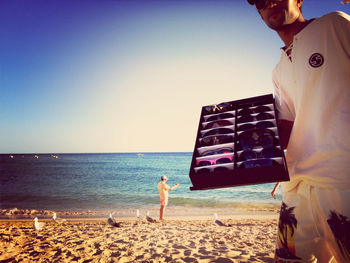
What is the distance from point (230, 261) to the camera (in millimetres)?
4098

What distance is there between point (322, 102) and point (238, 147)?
0.49 metres

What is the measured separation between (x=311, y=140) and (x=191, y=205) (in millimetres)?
13538

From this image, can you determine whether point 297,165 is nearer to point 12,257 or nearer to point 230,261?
point 230,261

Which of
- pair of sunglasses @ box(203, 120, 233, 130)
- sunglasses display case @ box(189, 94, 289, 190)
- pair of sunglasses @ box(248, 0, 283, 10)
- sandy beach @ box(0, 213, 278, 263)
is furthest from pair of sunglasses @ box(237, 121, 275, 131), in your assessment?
sandy beach @ box(0, 213, 278, 263)

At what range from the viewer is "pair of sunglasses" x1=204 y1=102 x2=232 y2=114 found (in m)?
1.55

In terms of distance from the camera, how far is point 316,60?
1018 millimetres

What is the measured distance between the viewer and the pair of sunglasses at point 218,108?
1550mm

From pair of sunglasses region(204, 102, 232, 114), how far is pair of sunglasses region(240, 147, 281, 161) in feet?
1.59

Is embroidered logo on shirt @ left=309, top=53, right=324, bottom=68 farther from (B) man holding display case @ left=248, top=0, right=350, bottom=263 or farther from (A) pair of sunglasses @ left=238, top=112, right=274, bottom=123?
(A) pair of sunglasses @ left=238, top=112, right=274, bottom=123

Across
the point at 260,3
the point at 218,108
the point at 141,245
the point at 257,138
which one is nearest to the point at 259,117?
the point at 257,138

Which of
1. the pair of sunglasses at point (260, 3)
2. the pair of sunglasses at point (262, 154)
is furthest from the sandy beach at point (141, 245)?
the pair of sunglasses at point (260, 3)

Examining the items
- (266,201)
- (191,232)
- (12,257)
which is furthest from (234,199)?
(12,257)

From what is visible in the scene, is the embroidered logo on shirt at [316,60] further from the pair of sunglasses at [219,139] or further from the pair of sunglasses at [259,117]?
the pair of sunglasses at [219,139]

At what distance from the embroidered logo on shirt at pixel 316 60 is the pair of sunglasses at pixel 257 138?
41 cm
